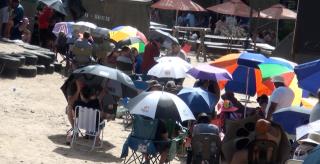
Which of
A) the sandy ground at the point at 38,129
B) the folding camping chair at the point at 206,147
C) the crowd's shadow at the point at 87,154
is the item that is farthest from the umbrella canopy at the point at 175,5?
the folding camping chair at the point at 206,147

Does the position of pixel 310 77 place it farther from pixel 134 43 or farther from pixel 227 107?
pixel 134 43

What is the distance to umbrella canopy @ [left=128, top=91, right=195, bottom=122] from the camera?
9895mm

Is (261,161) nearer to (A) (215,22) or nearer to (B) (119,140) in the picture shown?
(B) (119,140)

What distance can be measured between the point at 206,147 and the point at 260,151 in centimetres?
249

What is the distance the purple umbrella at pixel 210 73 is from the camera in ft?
39.3

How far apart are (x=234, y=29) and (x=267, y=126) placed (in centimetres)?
2485

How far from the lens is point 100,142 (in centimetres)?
1177

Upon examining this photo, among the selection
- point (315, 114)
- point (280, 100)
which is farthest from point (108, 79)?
point (315, 114)

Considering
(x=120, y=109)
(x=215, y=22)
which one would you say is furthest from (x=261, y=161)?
(x=215, y=22)

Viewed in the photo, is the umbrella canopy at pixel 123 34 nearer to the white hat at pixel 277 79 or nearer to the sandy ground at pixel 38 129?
the sandy ground at pixel 38 129

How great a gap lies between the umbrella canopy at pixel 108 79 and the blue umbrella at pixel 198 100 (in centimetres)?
84

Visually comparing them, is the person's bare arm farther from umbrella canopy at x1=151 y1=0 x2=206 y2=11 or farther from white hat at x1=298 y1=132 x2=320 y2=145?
umbrella canopy at x1=151 y1=0 x2=206 y2=11

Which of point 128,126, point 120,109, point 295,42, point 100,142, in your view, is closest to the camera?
point 100,142

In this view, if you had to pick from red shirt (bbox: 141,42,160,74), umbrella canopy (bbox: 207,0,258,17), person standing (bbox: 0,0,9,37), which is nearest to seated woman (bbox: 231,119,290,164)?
red shirt (bbox: 141,42,160,74)
